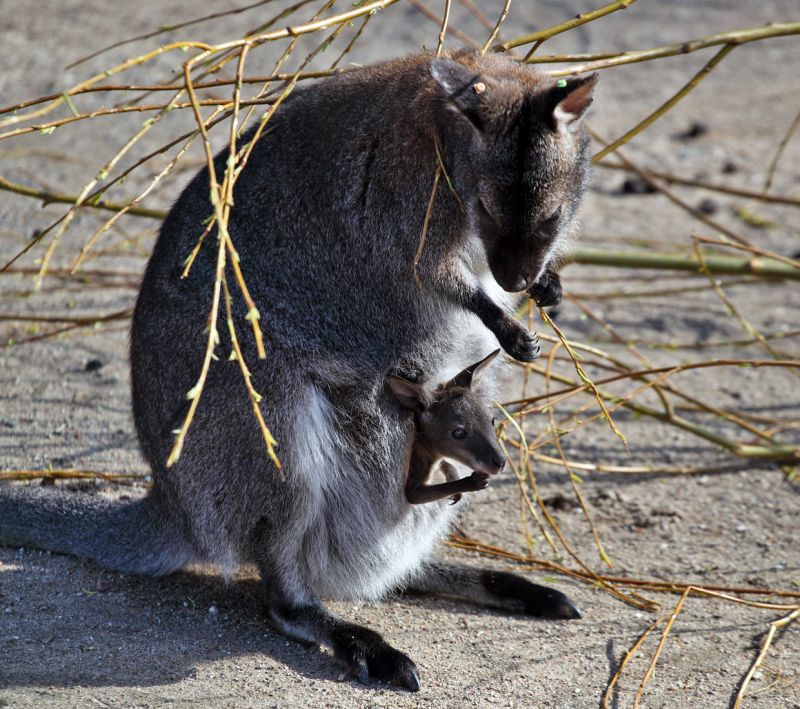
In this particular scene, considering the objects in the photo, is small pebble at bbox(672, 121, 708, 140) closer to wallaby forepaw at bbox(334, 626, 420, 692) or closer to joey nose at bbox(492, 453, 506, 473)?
joey nose at bbox(492, 453, 506, 473)

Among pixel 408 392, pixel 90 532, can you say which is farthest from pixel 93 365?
pixel 408 392

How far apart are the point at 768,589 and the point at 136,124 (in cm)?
699

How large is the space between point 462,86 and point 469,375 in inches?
46.7

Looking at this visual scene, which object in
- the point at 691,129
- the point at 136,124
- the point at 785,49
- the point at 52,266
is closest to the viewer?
the point at 52,266

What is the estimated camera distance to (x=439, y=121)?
383cm

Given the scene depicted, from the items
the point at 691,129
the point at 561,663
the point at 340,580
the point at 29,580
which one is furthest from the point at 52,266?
the point at 691,129

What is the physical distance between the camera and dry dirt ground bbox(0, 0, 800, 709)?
3635 mm

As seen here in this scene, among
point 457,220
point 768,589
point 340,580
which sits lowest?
point 768,589

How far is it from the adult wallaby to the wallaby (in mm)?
75

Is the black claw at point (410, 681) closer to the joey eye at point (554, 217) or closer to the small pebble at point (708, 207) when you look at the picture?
the joey eye at point (554, 217)

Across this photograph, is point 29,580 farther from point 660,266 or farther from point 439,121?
point 660,266

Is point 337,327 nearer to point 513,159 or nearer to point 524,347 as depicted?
point 524,347

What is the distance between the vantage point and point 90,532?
14.1 ft

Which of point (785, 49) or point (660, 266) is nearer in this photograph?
point (660, 266)
